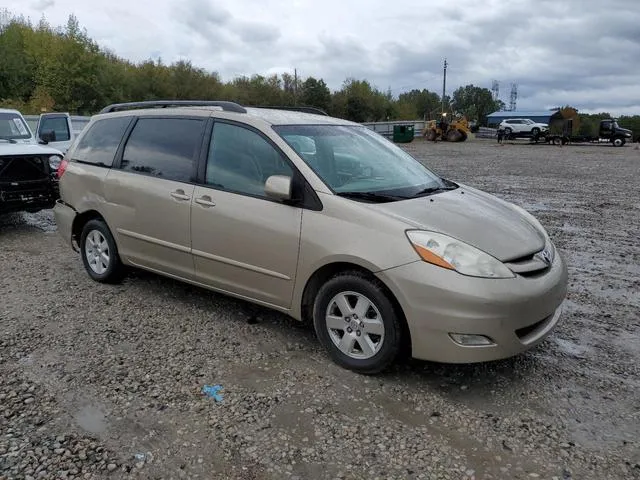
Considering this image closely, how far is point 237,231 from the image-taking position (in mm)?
4172

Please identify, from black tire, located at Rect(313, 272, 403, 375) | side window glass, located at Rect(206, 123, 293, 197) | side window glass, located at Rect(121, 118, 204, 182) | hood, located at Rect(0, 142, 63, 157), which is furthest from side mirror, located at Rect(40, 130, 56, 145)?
black tire, located at Rect(313, 272, 403, 375)

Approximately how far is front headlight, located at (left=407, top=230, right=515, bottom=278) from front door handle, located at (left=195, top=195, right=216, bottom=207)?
Answer: 167 cm

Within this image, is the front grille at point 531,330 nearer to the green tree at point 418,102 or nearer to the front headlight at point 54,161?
the front headlight at point 54,161

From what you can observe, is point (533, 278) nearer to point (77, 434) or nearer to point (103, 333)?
point (77, 434)

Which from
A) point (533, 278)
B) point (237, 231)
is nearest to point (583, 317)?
point (533, 278)

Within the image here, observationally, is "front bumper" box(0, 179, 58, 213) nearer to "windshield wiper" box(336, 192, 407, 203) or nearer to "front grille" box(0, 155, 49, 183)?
"front grille" box(0, 155, 49, 183)

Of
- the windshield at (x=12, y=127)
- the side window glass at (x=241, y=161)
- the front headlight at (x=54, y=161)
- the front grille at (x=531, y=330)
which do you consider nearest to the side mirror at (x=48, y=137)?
the windshield at (x=12, y=127)

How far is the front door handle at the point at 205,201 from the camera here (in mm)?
4357

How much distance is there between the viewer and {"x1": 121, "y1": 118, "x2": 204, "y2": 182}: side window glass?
4676 millimetres

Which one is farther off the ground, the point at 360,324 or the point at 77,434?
the point at 360,324

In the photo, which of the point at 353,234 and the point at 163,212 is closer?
the point at 353,234

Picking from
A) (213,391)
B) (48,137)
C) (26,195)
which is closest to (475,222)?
(213,391)

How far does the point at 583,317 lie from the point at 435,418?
7.43ft

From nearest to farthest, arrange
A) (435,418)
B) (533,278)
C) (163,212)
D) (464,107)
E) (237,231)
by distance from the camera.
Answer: (435,418) < (533,278) < (237,231) < (163,212) < (464,107)
